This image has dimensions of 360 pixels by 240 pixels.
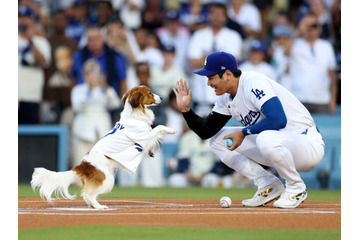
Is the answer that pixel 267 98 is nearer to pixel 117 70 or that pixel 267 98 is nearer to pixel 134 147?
pixel 134 147

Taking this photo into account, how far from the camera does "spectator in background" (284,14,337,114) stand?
12.1 metres

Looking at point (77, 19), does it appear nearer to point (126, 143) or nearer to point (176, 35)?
point (176, 35)

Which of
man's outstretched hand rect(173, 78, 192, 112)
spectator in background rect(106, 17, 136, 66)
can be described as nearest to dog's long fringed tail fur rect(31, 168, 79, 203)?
man's outstretched hand rect(173, 78, 192, 112)

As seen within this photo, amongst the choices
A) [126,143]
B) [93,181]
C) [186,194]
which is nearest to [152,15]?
[186,194]

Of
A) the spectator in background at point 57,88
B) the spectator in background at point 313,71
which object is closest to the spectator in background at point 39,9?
the spectator in background at point 57,88

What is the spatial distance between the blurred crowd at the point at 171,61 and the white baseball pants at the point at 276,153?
180 inches

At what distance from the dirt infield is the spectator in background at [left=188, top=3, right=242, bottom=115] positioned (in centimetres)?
519

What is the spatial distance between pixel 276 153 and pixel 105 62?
6.48m

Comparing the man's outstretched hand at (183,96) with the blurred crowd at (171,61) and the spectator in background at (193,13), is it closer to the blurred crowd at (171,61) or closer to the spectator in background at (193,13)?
the blurred crowd at (171,61)

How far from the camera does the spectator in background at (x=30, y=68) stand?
12281 millimetres

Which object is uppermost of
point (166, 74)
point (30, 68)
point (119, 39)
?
point (119, 39)

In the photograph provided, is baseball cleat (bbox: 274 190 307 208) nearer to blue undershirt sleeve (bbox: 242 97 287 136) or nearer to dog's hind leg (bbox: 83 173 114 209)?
blue undershirt sleeve (bbox: 242 97 287 136)

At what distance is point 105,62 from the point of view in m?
12.1
